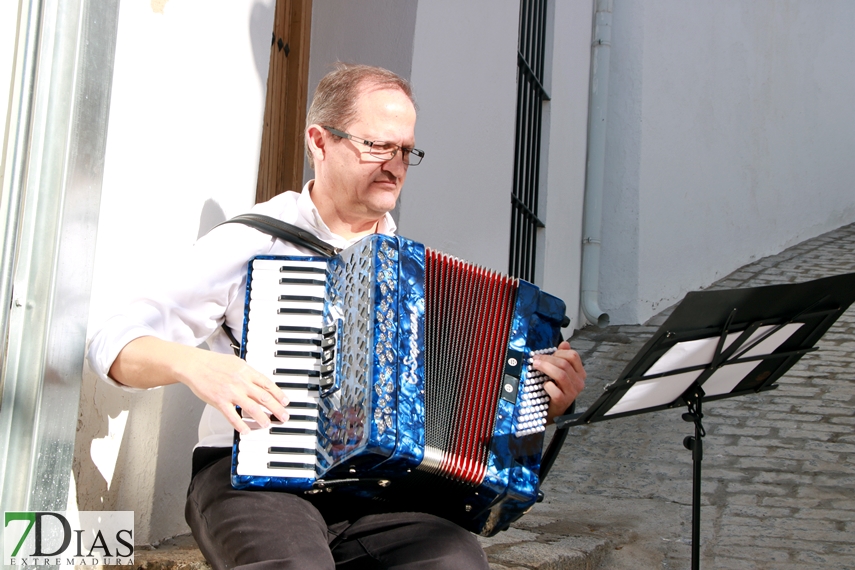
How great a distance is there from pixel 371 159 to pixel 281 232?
1.01ft

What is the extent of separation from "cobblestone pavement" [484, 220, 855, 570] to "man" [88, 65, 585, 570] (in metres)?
0.77

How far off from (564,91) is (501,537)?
382 centimetres

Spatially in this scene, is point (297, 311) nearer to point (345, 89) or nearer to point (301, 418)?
point (301, 418)

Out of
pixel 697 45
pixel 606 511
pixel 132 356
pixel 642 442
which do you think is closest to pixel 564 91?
pixel 697 45

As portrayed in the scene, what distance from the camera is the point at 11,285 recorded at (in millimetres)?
1774

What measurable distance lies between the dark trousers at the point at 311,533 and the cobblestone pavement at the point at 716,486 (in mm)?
734

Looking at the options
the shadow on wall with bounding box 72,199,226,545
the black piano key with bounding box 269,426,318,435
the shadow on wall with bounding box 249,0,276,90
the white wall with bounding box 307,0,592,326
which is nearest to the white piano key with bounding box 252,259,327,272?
the black piano key with bounding box 269,426,318,435

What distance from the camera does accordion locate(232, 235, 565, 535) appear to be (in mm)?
1770

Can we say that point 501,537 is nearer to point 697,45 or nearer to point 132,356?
point 132,356

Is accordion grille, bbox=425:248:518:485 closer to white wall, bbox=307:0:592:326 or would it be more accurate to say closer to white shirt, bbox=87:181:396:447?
white shirt, bbox=87:181:396:447

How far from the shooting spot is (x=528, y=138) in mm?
5660

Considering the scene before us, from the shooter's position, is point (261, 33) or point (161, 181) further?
point (261, 33)

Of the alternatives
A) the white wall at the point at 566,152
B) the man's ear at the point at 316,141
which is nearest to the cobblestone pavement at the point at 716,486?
the white wall at the point at 566,152

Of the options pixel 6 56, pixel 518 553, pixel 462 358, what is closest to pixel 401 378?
pixel 462 358
